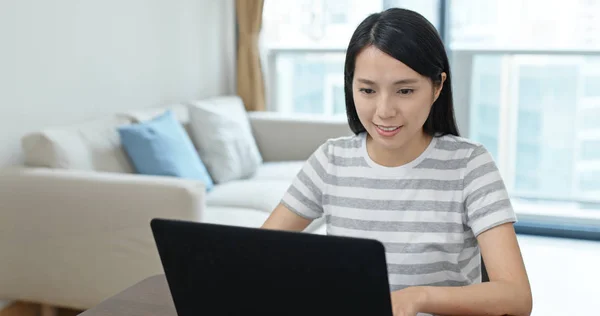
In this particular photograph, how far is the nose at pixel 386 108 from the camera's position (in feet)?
4.09

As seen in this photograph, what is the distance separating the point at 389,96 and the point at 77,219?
1744mm

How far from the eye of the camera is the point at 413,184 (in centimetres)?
137


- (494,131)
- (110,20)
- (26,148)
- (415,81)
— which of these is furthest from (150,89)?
(415,81)

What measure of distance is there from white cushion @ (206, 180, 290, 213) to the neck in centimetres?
179

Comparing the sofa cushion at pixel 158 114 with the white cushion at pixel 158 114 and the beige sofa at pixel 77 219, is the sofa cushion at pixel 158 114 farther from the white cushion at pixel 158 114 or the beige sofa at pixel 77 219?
the beige sofa at pixel 77 219

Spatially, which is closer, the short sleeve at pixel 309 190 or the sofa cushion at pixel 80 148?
the short sleeve at pixel 309 190

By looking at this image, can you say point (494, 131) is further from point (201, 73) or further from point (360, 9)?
point (201, 73)

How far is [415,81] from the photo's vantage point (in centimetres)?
125

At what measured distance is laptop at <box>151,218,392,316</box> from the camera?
872 mm

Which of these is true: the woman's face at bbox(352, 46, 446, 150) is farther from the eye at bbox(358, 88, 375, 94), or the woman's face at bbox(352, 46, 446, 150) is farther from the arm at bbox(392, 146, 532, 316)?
the arm at bbox(392, 146, 532, 316)

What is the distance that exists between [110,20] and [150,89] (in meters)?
0.47

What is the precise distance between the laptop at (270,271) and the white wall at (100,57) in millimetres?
2182

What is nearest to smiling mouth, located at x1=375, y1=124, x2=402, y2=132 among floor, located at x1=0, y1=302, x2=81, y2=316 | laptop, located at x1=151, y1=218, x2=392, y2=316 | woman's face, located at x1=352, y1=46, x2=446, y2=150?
woman's face, located at x1=352, y1=46, x2=446, y2=150

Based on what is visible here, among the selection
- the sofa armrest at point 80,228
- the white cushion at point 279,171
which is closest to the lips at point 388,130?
the sofa armrest at point 80,228
